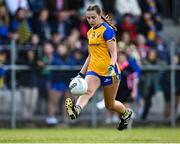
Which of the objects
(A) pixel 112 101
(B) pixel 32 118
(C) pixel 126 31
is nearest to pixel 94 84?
(A) pixel 112 101

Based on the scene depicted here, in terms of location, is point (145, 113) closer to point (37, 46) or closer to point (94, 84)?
point (37, 46)

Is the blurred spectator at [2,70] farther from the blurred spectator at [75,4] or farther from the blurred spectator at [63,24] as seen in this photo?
the blurred spectator at [75,4]

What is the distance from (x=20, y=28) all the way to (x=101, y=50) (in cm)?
887

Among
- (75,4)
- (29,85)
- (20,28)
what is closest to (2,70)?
(29,85)

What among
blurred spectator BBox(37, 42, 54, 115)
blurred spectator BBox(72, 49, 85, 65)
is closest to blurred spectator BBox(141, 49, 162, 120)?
blurred spectator BBox(72, 49, 85, 65)

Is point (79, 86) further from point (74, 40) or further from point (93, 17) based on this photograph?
point (74, 40)

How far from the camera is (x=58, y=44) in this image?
2336 centimetres

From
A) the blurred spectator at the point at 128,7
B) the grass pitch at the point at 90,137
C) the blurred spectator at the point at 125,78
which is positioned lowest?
the grass pitch at the point at 90,137

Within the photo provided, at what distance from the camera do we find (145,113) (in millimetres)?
23719

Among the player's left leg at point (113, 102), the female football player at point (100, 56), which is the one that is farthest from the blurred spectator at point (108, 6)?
the female football player at point (100, 56)

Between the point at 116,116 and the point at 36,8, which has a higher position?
the point at 36,8

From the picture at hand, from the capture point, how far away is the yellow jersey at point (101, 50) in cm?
1504

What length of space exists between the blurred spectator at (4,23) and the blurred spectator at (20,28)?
0.56ft

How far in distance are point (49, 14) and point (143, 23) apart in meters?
3.10
